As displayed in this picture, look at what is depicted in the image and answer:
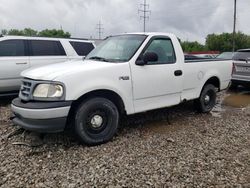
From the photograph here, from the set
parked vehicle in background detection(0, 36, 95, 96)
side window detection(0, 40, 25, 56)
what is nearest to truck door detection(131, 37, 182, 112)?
parked vehicle in background detection(0, 36, 95, 96)

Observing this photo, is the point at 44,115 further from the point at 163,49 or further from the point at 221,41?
the point at 221,41

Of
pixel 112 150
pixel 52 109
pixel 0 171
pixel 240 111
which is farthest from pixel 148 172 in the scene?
pixel 240 111

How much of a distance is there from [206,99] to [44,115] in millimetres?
4188

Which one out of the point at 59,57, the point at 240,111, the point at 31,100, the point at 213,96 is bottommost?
the point at 240,111

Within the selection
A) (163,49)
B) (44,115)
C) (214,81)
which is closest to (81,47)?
(163,49)

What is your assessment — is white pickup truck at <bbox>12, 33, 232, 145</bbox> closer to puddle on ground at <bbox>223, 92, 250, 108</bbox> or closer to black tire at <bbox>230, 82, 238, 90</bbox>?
puddle on ground at <bbox>223, 92, 250, 108</bbox>

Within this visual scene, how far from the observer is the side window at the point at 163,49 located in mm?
5355


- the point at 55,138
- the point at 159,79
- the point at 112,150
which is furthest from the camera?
the point at 159,79

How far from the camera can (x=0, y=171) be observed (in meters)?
3.63

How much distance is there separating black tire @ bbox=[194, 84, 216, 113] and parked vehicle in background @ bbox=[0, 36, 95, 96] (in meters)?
3.42

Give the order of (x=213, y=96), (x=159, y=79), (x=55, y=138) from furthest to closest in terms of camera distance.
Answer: (x=213, y=96)
(x=159, y=79)
(x=55, y=138)

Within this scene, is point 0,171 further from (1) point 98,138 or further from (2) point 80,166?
(1) point 98,138

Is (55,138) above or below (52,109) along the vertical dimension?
below

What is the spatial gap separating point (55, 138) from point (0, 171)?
1279mm
